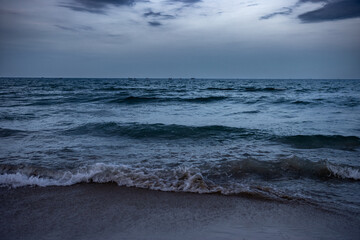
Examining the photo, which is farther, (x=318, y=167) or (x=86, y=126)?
(x=86, y=126)

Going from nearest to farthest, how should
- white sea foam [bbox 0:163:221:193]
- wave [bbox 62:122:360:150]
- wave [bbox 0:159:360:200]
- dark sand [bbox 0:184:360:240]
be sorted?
dark sand [bbox 0:184:360:240]
wave [bbox 0:159:360:200]
white sea foam [bbox 0:163:221:193]
wave [bbox 62:122:360:150]

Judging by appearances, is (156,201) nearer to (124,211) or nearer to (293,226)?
(124,211)

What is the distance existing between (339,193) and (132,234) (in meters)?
3.51

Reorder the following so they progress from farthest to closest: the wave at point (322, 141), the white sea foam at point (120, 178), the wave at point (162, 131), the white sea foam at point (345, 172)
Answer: the wave at point (162, 131) → the wave at point (322, 141) → the white sea foam at point (345, 172) → the white sea foam at point (120, 178)

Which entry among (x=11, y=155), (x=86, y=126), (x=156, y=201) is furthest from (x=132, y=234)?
(x=86, y=126)

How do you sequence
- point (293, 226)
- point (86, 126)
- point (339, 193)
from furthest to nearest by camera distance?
point (86, 126)
point (339, 193)
point (293, 226)

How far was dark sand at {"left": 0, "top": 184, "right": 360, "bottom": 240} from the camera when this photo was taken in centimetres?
285

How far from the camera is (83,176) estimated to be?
467cm

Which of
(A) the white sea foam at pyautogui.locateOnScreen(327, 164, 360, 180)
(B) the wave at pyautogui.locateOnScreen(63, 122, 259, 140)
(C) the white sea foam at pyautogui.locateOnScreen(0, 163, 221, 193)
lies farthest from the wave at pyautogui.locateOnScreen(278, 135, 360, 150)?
(C) the white sea foam at pyautogui.locateOnScreen(0, 163, 221, 193)

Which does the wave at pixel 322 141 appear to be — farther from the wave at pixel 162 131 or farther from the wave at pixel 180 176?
the wave at pixel 180 176

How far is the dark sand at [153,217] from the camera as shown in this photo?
2.85m

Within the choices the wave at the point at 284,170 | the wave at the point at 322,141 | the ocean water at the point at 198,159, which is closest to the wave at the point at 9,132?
the ocean water at the point at 198,159

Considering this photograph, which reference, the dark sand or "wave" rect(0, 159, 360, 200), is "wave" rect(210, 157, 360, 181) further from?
the dark sand

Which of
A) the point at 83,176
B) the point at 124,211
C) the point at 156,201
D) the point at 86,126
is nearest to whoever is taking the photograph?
the point at 124,211
